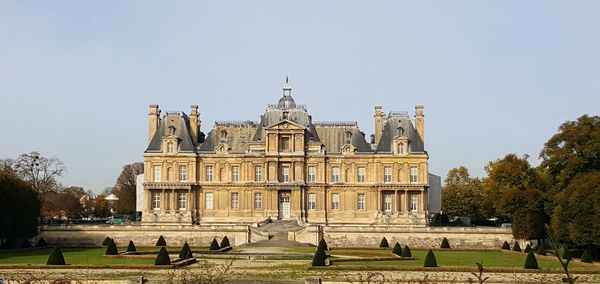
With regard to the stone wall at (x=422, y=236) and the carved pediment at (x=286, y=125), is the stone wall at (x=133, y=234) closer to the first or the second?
the stone wall at (x=422, y=236)

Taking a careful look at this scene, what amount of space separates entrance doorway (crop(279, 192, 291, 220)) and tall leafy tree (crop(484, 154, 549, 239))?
15.3 m

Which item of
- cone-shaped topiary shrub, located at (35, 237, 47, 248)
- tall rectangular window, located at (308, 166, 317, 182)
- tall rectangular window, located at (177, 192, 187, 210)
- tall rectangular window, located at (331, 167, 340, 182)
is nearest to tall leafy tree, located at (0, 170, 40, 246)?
cone-shaped topiary shrub, located at (35, 237, 47, 248)

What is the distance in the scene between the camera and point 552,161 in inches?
1614

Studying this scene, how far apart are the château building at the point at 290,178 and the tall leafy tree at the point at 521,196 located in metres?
6.45

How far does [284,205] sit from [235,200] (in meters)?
3.83

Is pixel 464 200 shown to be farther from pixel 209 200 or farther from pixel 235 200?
pixel 209 200

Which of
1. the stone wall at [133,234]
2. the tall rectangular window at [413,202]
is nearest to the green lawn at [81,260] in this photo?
the stone wall at [133,234]

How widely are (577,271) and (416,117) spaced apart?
32520mm

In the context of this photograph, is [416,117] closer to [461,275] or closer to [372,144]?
[372,144]

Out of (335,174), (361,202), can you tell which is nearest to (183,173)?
(335,174)

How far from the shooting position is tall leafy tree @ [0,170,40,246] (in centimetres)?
4428

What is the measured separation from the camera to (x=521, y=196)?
154 ft

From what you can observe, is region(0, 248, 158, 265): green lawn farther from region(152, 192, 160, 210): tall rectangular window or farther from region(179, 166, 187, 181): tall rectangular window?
region(179, 166, 187, 181): tall rectangular window

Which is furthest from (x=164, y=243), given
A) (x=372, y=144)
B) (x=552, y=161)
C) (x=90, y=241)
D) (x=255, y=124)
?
(x=552, y=161)
